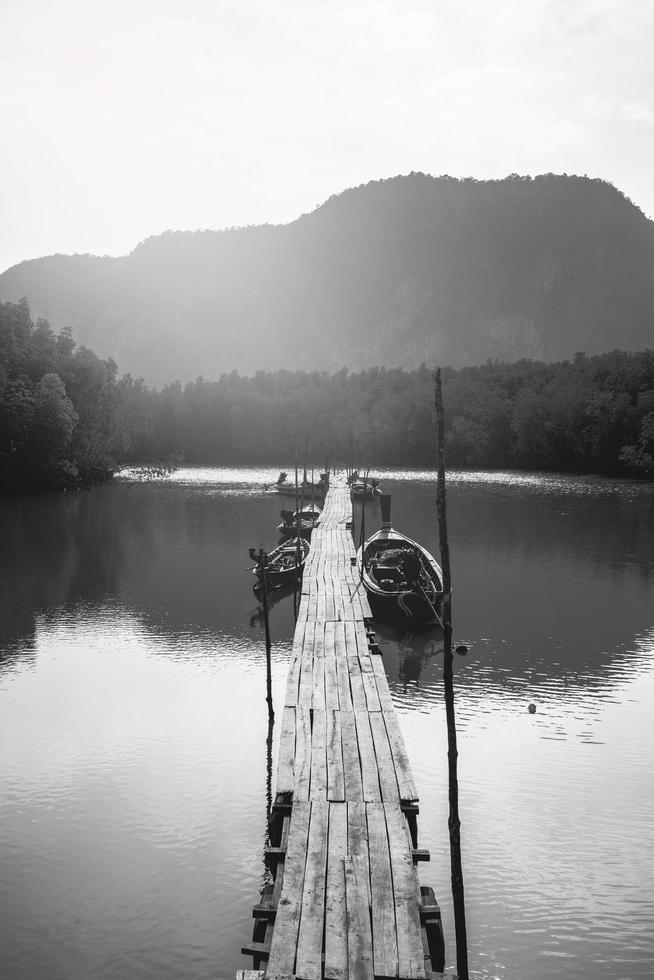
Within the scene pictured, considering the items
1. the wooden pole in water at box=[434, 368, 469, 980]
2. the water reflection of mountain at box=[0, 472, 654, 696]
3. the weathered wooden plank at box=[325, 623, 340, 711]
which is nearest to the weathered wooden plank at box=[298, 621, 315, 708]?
the weathered wooden plank at box=[325, 623, 340, 711]

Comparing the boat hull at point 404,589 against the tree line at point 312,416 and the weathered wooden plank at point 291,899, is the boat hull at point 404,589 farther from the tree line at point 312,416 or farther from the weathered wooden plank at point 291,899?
the tree line at point 312,416

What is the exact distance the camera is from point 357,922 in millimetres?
7145

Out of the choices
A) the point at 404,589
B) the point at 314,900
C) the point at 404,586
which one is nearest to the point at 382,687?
the point at 314,900

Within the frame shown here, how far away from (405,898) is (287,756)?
376 cm

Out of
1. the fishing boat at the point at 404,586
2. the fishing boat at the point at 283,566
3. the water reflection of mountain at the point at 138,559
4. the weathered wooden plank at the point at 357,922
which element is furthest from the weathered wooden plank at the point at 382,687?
the fishing boat at the point at 283,566

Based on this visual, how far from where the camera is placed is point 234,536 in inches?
1645

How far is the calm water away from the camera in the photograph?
9.29 m

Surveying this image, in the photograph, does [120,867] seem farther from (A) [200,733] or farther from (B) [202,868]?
(A) [200,733]

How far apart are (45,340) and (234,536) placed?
3968cm

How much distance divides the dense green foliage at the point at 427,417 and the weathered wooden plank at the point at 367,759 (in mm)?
71378

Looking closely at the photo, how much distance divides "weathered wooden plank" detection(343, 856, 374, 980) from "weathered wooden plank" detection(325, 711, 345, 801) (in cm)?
159

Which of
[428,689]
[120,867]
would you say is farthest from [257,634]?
[120,867]

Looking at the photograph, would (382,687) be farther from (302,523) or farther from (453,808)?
(302,523)

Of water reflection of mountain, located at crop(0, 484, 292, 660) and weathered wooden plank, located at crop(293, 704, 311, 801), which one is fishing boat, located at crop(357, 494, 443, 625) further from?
weathered wooden plank, located at crop(293, 704, 311, 801)
